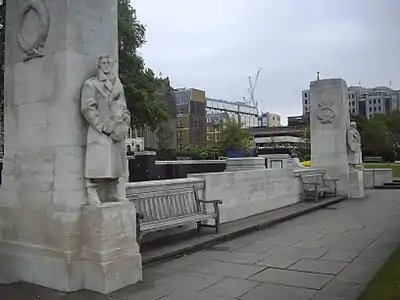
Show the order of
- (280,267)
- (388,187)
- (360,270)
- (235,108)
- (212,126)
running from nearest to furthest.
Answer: (360,270)
(280,267)
(388,187)
(212,126)
(235,108)

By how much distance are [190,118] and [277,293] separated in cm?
10879

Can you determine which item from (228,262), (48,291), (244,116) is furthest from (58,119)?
(244,116)

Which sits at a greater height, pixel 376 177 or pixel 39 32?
pixel 39 32

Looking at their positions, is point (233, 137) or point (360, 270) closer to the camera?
point (360, 270)

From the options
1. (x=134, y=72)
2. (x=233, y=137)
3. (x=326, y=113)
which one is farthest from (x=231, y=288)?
(x=233, y=137)

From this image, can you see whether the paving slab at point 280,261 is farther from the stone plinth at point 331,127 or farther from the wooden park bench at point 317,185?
the stone plinth at point 331,127

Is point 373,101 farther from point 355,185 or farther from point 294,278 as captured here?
point 294,278

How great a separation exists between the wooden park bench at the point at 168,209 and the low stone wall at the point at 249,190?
2.93ft

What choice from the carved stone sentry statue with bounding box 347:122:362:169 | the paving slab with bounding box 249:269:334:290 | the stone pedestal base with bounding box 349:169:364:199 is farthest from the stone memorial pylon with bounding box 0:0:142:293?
the carved stone sentry statue with bounding box 347:122:362:169

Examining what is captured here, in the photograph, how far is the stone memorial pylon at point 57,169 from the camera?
18.6 ft

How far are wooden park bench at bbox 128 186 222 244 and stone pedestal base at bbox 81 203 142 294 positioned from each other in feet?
3.38

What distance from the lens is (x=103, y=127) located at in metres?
5.62

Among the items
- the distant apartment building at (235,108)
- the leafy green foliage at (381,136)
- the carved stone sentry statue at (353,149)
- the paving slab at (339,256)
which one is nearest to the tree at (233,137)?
the leafy green foliage at (381,136)

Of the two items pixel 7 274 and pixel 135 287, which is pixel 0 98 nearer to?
pixel 7 274
